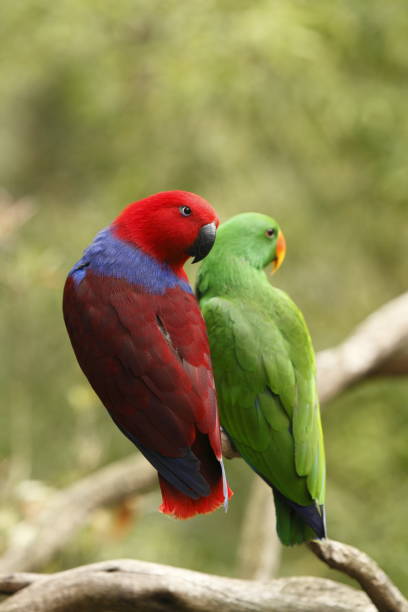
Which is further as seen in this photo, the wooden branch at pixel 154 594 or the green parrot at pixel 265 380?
the wooden branch at pixel 154 594

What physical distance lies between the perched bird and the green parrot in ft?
0.36

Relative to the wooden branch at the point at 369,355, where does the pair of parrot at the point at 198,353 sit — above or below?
below

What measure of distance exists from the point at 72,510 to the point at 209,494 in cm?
127

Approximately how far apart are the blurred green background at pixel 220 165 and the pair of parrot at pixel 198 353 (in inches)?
68.2

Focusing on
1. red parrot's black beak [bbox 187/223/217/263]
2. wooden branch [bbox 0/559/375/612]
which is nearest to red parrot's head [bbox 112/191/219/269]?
red parrot's black beak [bbox 187/223/217/263]

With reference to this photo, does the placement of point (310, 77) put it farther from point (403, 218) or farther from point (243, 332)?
point (243, 332)

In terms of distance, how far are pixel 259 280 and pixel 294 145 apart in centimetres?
232

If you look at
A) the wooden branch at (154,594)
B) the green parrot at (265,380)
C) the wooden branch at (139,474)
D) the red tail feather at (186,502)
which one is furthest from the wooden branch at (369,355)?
the red tail feather at (186,502)

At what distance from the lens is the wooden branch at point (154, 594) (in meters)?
1.09

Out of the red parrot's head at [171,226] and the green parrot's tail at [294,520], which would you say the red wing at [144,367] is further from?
the green parrot's tail at [294,520]

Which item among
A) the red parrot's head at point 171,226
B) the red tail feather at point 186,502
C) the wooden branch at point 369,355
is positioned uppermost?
the wooden branch at point 369,355

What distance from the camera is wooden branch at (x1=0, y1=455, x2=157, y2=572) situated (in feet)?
6.19

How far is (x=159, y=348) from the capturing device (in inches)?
28.3

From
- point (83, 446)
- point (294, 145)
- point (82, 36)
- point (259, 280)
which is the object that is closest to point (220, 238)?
point (259, 280)
